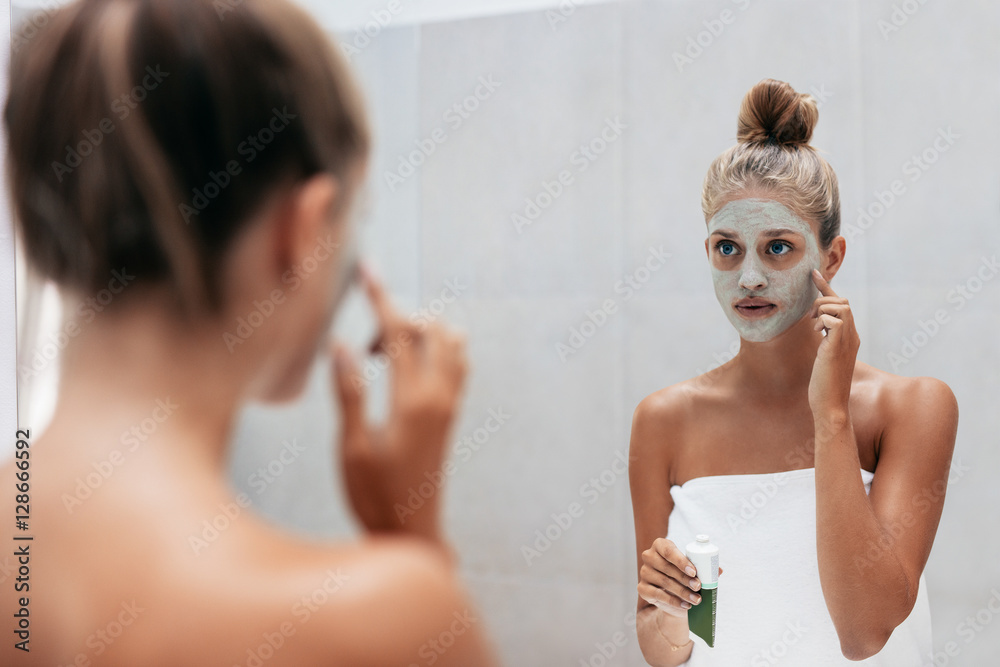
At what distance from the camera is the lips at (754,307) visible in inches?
35.5

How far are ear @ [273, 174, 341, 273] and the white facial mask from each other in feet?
1.96

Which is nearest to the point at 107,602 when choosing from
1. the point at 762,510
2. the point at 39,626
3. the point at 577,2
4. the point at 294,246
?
the point at 39,626

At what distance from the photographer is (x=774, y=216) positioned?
87 cm

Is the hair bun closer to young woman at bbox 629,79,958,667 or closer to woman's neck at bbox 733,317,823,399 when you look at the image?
young woman at bbox 629,79,958,667

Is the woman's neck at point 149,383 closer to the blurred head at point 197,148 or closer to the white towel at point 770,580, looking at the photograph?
the blurred head at point 197,148

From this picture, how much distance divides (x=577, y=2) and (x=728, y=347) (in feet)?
1.78

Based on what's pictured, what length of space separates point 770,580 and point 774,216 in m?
0.43

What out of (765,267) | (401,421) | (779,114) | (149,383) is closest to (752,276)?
(765,267)

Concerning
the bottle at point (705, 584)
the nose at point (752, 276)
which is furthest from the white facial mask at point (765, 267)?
the bottle at point (705, 584)

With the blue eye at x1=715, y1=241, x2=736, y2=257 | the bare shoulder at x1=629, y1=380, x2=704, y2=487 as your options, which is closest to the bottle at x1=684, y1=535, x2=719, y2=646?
the bare shoulder at x1=629, y1=380, x2=704, y2=487

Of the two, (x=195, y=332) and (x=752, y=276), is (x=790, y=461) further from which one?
(x=195, y=332)

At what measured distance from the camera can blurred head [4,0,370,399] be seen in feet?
1.38

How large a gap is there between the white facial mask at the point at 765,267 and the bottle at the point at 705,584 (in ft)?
0.86

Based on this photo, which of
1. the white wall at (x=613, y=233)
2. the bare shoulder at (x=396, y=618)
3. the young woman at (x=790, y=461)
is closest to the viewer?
the bare shoulder at (x=396, y=618)
